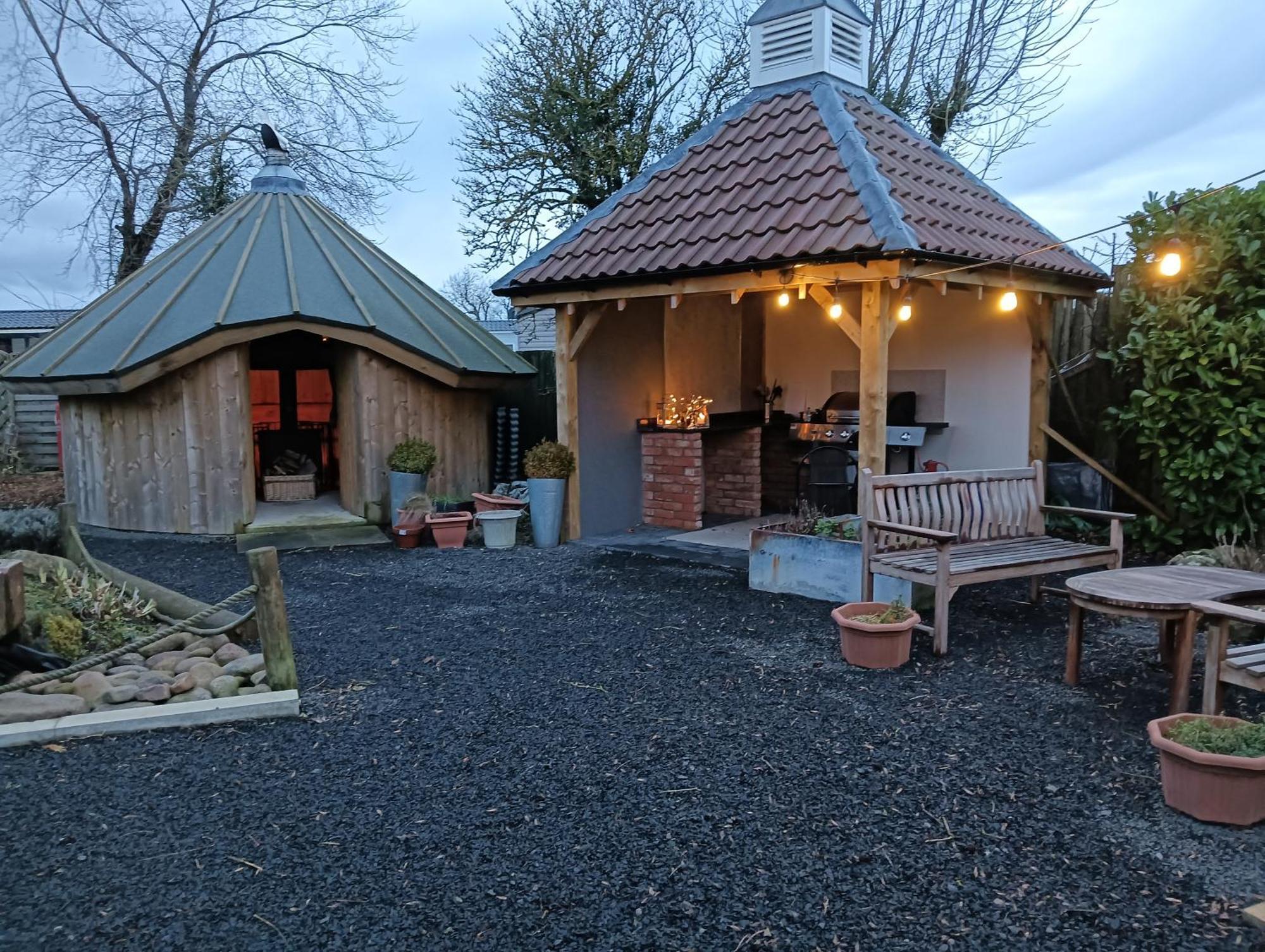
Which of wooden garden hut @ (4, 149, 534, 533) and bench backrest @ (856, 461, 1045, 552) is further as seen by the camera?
wooden garden hut @ (4, 149, 534, 533)

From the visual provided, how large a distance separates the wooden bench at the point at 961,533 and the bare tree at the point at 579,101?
1002cm

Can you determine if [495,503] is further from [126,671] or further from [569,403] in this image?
[126,671]

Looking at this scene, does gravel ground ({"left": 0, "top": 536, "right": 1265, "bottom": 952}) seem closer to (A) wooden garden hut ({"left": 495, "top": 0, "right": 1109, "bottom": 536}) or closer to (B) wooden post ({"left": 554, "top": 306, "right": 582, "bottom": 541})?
(A) wooden garden hut ({"left": 495, "top": 0, "right": 1109, "bottom": 536})

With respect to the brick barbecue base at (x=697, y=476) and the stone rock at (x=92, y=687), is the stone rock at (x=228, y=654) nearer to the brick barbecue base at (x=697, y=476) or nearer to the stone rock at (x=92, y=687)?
Answer: the stone rock at (x=92, y=687)

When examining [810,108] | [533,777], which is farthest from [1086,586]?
[810,108]

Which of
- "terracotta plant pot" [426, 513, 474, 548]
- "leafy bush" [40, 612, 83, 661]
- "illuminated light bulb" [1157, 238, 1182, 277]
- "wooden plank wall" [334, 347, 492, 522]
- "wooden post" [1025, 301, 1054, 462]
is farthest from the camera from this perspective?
"wooden plank wall" [334, 347, 492, 522]

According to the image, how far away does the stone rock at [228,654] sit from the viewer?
523 centimetres

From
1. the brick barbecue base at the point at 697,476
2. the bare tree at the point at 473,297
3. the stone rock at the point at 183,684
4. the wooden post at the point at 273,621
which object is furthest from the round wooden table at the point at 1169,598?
the bare tree at the point at 473,297

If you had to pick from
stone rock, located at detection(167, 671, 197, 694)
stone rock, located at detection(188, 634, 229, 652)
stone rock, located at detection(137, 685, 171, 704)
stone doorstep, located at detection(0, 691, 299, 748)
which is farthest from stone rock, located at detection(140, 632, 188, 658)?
stone doorstep, located at detection(0, 691, 299, 748)

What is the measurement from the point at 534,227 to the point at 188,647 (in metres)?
11.6

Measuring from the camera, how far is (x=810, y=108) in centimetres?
830

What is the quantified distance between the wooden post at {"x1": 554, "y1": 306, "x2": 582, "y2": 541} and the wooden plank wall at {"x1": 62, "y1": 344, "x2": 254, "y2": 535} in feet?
10.7

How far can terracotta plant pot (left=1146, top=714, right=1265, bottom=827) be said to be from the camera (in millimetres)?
3148

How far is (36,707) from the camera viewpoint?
4328mm
